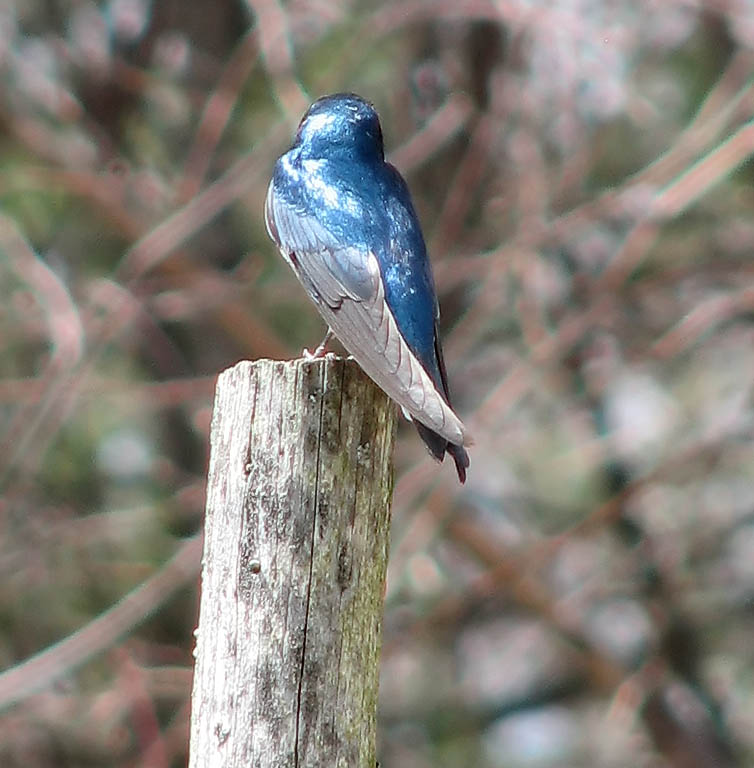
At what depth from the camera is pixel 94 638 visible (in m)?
4.81

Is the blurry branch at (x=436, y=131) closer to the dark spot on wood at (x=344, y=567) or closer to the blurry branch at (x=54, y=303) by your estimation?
the blurry branch at (x=54, y=303)

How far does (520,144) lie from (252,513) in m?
3.48

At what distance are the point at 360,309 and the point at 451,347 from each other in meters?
2.82

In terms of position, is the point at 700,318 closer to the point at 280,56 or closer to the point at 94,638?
the point at 280,56

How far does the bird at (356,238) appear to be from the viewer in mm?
2633

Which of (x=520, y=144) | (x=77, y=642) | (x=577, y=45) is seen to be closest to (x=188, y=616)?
(x=77, y=642)

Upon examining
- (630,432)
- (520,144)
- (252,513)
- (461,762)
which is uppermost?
(520,144)

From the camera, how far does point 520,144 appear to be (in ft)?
17.4

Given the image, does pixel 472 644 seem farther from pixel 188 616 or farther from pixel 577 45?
pixel 577 45

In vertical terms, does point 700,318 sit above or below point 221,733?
above

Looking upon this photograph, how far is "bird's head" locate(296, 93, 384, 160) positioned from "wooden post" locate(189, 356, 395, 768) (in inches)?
39.4

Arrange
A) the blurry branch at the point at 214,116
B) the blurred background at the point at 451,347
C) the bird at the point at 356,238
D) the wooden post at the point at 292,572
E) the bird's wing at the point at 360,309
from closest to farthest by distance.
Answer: the wooden post at the point at 292,572 < the bird's wing at the point at 360,309 < the bird at the point at 356,238 < the blurred background at the point at 451,347 < the blurry branch at the point at 214,116

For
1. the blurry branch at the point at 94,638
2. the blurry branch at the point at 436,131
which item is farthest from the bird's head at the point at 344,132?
the blurry branch at the point at 94,638

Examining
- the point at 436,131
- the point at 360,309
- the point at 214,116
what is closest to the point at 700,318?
the point at 436,131
